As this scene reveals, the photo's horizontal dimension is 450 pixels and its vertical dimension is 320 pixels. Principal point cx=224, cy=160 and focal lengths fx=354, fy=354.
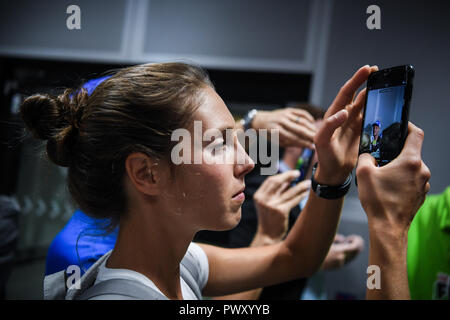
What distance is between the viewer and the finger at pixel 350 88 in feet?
1.77

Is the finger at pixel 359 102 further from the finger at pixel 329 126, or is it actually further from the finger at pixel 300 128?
the finger at pixel 300 128

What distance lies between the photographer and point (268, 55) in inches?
72.8

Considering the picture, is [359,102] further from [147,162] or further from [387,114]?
[147,162]

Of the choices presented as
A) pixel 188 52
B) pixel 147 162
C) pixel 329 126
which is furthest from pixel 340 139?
pixel 188 52

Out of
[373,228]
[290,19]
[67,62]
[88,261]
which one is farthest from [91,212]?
[67,62]

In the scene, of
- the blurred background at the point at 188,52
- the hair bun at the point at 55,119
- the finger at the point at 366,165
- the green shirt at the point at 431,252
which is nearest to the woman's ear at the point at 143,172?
the hair bun at the point at 55,119

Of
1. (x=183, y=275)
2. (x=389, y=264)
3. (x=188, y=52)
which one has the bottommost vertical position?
(x=183, y=275)

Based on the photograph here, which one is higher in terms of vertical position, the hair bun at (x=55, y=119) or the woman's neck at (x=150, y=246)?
the hair bun at (x=55, y=119)

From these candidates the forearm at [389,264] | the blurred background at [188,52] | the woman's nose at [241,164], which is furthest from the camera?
the blurred background at [188,52]

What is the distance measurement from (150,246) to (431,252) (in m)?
0.63

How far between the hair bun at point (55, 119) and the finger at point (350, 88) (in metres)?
0.41

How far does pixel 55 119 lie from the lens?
1.71ft

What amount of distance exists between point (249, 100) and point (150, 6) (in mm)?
736

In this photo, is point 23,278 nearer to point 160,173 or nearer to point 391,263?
point 160,173
